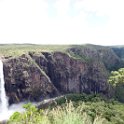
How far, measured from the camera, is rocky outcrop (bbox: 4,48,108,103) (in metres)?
78.5

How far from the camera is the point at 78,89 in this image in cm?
9481

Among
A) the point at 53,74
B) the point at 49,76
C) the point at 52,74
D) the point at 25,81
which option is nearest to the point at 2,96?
the point at 25,81

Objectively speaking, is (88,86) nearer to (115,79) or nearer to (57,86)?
(57,86)

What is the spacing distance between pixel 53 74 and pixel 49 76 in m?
1.14

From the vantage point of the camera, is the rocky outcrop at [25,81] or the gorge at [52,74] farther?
the gorge at [52,74]

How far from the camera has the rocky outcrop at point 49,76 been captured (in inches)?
3091

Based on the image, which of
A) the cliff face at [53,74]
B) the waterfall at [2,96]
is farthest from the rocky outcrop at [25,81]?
the waterfall at [2,96]

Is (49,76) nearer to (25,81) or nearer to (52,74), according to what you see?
(52,74)

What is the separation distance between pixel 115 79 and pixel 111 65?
69.1m

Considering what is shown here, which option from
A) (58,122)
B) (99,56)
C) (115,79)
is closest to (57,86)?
(99,56)

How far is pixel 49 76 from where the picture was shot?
90.1m

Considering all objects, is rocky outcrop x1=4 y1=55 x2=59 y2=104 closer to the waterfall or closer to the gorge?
the gorge

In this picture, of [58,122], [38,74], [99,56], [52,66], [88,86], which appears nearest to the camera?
[58,122]

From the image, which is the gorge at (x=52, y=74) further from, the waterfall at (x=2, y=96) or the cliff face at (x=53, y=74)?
the waterfall at (x=2, y=96)
